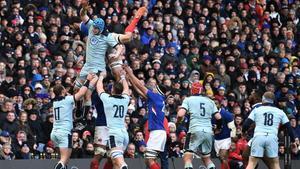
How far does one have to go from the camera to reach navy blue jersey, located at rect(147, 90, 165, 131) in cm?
2814

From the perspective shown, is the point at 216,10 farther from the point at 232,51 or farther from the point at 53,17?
the point at 53,17

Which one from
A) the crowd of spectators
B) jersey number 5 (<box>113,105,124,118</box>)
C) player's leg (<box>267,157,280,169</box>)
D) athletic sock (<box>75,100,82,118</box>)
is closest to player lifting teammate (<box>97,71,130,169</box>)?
jersey number 5 (<box>113,105,124,118</box>)

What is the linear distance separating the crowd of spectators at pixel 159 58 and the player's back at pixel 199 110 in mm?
2906

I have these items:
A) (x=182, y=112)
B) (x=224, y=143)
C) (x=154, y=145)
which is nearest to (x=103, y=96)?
(x=182, y=112)

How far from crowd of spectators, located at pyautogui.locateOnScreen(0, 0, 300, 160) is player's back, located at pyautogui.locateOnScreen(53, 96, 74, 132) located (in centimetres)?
271

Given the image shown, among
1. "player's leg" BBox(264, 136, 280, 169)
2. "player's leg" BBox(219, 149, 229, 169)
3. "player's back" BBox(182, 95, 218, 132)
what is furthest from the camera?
"player's leg" BBox(219, 149, 229, 169)

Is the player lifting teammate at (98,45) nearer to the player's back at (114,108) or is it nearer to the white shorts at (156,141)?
the player's back at (114,108)

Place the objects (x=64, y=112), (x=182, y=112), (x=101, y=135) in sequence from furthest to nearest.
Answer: (x=182, y=112) < (x=101, y=135) < (x=64, y=112)

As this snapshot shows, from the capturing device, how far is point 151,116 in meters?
28.3

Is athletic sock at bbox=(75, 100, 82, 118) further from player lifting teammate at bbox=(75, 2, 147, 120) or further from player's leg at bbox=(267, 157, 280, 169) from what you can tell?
player's leg at bbox=(267, 157, 280, 169)

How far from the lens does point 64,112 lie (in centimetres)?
2677

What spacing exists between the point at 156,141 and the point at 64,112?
8.65 ft

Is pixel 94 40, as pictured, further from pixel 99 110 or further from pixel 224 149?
pixel 224 149

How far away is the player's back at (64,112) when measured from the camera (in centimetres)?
2675
